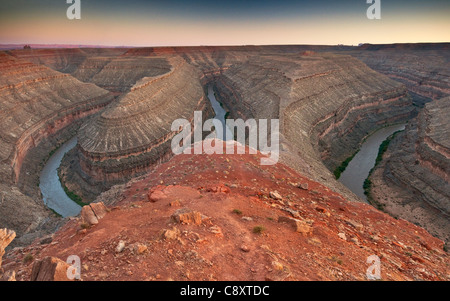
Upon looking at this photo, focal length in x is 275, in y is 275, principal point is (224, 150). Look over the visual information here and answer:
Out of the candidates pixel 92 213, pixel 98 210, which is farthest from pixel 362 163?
pixel 92 213

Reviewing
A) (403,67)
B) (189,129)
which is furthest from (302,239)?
(403,67)

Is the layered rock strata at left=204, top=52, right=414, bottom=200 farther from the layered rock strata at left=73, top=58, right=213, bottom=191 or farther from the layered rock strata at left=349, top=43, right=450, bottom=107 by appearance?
the layered rock strata at left=73, top=58, right=213, bottom=191

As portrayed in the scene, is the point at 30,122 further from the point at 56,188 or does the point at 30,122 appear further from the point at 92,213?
the point at 92,213

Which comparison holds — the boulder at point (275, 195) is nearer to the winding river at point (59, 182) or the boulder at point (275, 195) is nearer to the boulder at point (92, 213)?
the boulder at point (92, 213)

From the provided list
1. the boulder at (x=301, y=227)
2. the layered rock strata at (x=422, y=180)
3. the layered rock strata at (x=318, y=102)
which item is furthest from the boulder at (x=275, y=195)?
the layered rock strata at (x=422, y=180)
